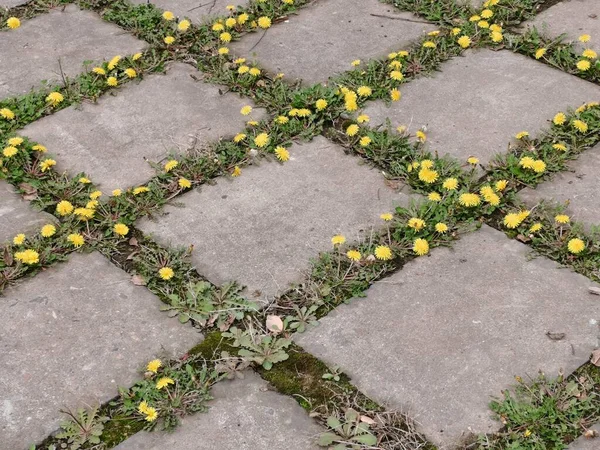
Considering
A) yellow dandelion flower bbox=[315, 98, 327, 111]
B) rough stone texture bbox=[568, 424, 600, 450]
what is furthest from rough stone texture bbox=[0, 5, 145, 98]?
rough stone texture bbox=[568, 424, 600, 450]

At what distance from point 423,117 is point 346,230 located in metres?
0.86

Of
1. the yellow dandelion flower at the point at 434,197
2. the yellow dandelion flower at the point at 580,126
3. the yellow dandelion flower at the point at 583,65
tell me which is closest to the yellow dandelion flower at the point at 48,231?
the yellow dandelion flower at the point at 434,197

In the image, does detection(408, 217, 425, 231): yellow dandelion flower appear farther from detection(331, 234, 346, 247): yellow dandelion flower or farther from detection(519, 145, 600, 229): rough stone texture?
detection(519, 145, 600, 229): rough stone texture

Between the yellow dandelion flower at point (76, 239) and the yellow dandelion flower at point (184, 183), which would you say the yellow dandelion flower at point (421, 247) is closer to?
the yellow dandelion flower at point (184, 183)

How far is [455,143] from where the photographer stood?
365 centimetres

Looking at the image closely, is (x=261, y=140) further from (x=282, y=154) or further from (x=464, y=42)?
(x=464, y=42)

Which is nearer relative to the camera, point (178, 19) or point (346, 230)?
point (346, 230)

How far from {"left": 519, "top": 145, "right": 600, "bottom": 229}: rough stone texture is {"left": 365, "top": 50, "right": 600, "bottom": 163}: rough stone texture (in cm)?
27

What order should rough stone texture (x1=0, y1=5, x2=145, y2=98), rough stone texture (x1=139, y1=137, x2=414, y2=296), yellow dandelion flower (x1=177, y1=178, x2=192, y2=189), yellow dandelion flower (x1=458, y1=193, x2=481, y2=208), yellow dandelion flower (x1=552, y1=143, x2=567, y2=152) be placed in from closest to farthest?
rough stone texture (x1=139, y1=137, x2=414, y2=296), yellow dandelion flower (x1=458, y1=193, x2=481, y2=208), yellow dandelion flower (x1=177, y1=178, x2=192, y2=189), yellow dandelion flower (x1=552, y1=143, x2=567, y2=152), rough stone texture (x1=0, y1=5, x2=145, y2=98)

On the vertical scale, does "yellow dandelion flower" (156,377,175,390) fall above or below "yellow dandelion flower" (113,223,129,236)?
below

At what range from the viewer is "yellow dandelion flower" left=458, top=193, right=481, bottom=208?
323 centimetres

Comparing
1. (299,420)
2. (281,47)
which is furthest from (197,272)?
(281,47)

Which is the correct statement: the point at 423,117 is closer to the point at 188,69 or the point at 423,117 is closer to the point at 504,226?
the point at 504,226

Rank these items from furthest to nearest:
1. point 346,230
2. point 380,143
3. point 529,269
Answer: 1. point 380,143
2. point 346,230
3. point 529,269
